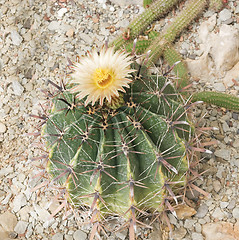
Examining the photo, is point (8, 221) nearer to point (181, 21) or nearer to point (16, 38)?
point (16, 38)

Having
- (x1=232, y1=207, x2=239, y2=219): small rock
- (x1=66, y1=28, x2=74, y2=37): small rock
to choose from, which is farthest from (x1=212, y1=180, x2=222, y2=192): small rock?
(x1=66, y1=28, x2=74, y2=37): small rock

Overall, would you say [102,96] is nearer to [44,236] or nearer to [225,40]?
[44,236]

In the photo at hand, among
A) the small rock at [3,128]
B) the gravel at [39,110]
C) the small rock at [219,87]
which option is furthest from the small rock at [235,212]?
the small rock at [3,128]

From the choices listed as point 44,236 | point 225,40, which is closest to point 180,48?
point 225,40

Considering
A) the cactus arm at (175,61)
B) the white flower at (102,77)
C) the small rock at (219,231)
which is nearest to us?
the white flower at (102,77)

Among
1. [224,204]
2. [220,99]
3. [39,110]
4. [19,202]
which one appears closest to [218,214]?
[224,204]

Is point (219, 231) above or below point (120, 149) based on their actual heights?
below

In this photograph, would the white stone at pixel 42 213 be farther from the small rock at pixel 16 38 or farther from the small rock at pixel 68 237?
the small rock at pixel 16 38
